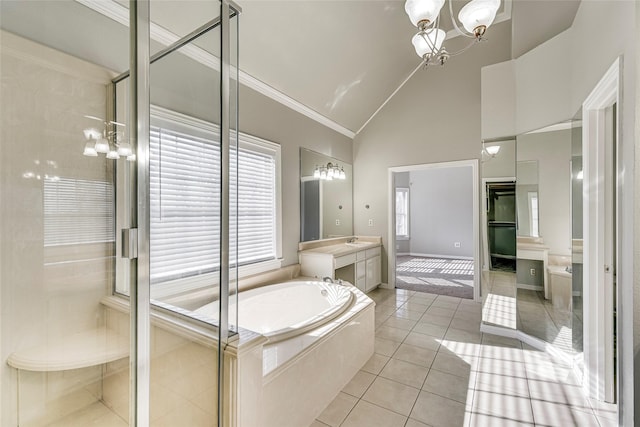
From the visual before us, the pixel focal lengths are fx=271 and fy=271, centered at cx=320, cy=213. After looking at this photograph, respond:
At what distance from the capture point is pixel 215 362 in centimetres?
124

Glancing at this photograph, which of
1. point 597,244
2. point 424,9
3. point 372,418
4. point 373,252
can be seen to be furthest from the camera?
point 373,252

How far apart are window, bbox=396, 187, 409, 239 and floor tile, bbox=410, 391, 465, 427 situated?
6.33 meters

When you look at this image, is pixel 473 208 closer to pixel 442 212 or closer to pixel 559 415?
pixel 559 415

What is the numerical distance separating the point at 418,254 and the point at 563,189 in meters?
5.84

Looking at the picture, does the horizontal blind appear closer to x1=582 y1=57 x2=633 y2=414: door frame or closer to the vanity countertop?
the vanity countertop

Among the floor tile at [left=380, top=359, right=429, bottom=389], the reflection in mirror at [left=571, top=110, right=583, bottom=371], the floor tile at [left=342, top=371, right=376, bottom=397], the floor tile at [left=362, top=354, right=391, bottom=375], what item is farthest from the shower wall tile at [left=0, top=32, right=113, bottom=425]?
the reflection in mirror at [left=571, top=110, right=583, bottom=371]

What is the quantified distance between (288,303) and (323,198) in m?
1.69

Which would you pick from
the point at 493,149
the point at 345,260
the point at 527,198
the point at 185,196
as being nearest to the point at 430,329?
the point at 345,260

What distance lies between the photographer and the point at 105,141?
4.42 feet

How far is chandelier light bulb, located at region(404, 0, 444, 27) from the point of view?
4.99 feet

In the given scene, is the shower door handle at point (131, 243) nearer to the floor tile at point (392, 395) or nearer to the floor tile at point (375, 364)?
the floor tile at point (392, 395)

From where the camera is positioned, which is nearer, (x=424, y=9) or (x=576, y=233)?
(x=424, y=9)

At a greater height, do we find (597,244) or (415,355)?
(597,244)

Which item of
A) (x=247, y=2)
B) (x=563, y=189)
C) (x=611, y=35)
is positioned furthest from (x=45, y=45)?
(x=563, y=189)
